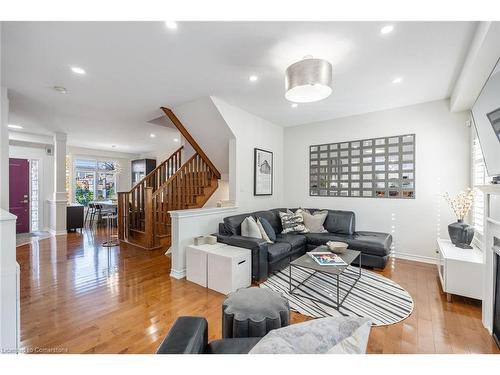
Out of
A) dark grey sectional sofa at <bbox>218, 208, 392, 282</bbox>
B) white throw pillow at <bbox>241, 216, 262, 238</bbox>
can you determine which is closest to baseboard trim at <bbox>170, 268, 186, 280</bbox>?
dark grey sectional sofa at <bbox>218, 208, 392, 282</bbox>

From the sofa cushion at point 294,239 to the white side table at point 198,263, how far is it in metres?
1.02

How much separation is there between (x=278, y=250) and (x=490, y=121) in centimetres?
250

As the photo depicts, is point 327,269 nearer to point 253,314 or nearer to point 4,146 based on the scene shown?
point 253,314

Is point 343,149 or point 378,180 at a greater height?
point 343,149

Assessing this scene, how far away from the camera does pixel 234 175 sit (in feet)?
12.8

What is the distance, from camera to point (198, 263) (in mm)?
2877

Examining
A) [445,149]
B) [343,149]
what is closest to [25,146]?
[343,149]

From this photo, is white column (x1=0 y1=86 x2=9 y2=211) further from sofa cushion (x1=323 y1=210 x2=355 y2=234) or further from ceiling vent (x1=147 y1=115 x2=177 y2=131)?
sofa cushion (x1=323 y1=210 x2=355 y2=234)

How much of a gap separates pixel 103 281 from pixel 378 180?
Result: 4.62 m

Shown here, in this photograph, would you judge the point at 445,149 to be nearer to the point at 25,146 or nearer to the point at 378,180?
the point at 378,180

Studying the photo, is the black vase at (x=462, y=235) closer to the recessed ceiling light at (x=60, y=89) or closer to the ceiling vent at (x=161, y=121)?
the ceiling vent at (x=161, y=121)

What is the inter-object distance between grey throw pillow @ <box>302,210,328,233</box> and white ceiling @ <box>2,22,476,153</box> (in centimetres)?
193

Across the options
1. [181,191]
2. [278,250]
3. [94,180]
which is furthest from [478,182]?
[94,180]
